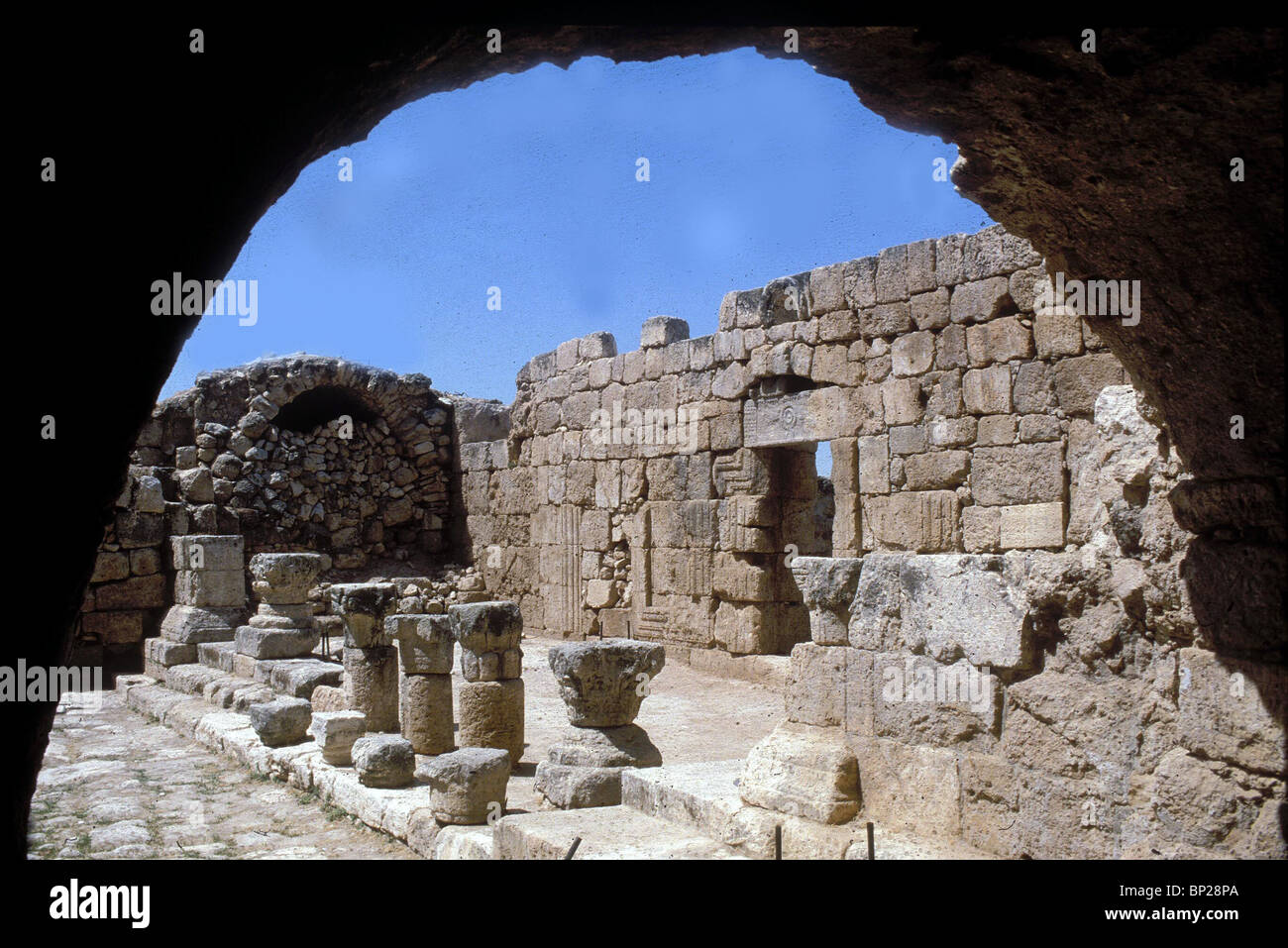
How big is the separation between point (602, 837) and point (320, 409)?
16.0m

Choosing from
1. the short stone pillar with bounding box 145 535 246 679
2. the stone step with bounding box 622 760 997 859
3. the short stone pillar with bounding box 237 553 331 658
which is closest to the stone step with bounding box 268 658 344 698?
the short stone pillar with bounding box 237 553 331 658

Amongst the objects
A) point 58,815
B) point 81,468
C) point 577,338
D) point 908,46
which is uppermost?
point 577,338

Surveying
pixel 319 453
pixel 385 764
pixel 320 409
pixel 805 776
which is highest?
pixel 320 409

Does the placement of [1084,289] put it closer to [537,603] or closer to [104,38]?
[104,38]

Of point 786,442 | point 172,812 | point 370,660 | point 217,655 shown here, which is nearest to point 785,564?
point 786,442

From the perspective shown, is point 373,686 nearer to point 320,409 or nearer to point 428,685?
point 428,685

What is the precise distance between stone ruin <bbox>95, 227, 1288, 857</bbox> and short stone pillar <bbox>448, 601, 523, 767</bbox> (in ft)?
0.07

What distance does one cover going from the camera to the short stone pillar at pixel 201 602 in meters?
12.6

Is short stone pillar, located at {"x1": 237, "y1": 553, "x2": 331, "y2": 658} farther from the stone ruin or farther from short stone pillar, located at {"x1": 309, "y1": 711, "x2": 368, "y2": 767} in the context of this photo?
short stone pillar, located at {"x1": 309, "y1": 711, "x2": 368, "y2": 767}

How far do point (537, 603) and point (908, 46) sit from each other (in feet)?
42.6

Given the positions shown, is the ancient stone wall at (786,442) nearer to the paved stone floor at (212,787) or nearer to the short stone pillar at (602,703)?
the paved stone floor at (212,787)

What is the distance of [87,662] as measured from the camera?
1298 centimetres

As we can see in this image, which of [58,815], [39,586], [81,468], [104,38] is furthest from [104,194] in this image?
[58,815]

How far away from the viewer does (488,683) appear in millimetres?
7719
